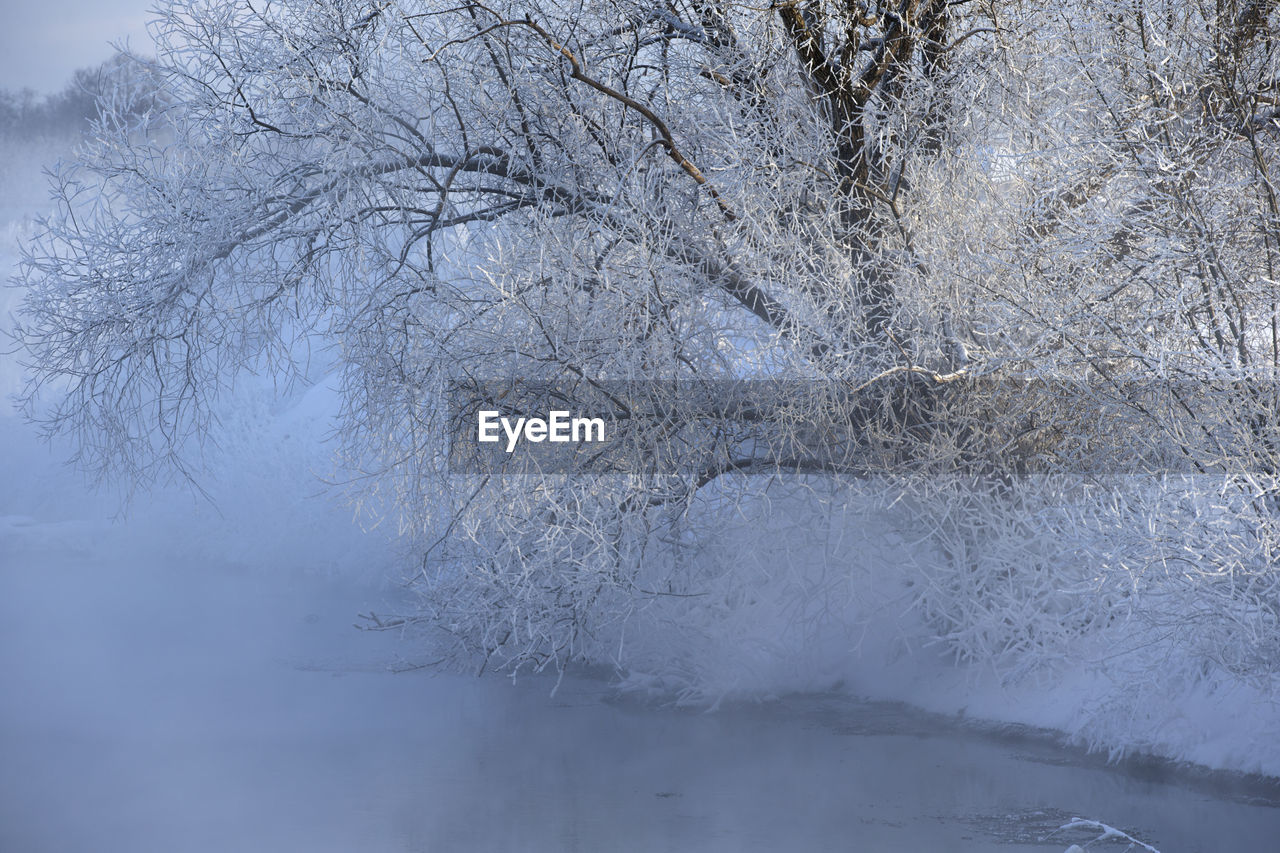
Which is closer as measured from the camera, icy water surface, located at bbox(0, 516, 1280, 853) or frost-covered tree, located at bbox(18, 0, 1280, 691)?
icy water surface, located at bbox(0, 516, 1280, 853)

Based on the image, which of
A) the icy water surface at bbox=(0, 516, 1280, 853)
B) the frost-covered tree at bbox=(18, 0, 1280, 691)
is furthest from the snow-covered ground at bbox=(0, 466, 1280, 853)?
the frost-covered tree at bbox=(18, 0, 1280, 691)

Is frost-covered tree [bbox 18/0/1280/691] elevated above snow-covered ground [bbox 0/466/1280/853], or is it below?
above

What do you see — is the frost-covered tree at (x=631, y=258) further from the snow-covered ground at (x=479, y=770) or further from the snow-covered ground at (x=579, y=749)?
the snow-covered ground at (x=479, y=770)

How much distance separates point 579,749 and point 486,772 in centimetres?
66

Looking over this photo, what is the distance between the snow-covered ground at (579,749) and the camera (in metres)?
5.91

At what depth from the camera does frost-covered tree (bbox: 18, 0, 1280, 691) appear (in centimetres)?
731

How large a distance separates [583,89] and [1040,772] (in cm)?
458

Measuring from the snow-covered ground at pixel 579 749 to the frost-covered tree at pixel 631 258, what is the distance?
1.74 ft

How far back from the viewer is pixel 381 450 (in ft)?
26.0

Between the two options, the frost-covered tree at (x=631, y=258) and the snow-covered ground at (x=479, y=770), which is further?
the frost-covered tree at (x=631, y=258)

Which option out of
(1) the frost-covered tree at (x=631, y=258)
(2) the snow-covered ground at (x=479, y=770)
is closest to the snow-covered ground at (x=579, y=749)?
(2) the snow-covered ground at (x=479, y=770)

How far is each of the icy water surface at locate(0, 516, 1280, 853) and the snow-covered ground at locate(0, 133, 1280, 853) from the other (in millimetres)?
20

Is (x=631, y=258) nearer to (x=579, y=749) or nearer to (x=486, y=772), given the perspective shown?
(x=579, y=749)

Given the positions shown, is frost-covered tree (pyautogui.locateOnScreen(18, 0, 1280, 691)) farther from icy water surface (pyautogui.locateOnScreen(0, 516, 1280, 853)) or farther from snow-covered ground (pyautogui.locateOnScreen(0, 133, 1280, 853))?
icy water surface (pyautogui.locateOnScreen(0, 516, 1280, 853))
